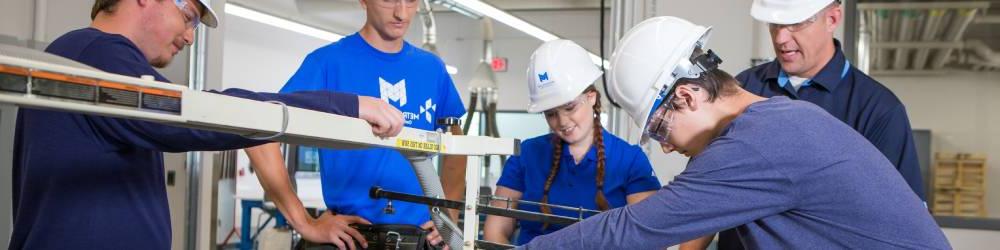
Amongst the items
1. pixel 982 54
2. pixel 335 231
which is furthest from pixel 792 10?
pixel 982 54

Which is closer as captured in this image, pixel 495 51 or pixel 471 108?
pixel 471 108

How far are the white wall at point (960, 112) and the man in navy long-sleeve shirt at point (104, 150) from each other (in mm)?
5154

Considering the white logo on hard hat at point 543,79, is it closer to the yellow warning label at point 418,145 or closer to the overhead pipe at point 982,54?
the yellow warning label at point 418,145

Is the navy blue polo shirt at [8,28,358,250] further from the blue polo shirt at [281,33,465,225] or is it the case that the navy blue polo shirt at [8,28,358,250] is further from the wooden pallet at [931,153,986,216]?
the wooden pallet at [931,153,986,216]

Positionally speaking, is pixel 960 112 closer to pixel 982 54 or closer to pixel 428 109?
pixel 982 54

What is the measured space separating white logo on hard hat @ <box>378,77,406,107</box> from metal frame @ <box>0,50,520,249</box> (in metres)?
0.63

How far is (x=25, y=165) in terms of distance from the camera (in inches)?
62.1

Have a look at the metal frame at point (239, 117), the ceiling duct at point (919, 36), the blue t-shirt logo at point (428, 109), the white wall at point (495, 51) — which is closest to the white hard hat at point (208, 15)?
the metal frame at point (239, 117)

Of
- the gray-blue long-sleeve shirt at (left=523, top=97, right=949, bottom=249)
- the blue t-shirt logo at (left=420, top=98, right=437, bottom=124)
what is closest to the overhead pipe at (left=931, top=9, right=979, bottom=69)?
the blue t-shirt logo at (left=420, top=98, right=437, bottom=124)

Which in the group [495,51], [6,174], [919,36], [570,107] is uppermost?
[495,51]

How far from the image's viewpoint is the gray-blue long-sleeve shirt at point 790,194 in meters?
1.39

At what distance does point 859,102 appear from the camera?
7.76 feet

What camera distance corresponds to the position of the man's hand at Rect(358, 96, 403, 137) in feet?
4.83

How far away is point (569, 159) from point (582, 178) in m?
0.07
